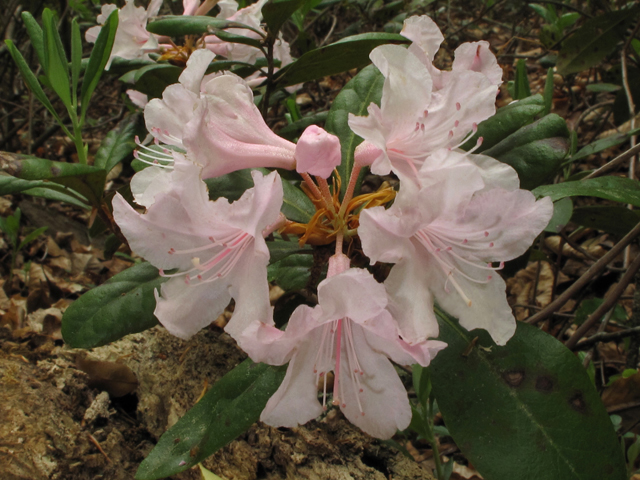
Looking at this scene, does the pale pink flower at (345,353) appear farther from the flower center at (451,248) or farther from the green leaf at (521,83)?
the green leaf at (521,83)

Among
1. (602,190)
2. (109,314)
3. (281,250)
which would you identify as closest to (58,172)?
(109,314)

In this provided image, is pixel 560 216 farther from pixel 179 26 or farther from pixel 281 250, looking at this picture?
pixel 179 26

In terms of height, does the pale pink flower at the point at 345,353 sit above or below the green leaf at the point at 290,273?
above

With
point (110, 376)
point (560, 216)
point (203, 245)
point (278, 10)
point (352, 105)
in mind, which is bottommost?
point (110, 376)

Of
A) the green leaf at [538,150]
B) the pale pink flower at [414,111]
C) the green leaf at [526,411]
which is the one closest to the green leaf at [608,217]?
the green leaf at [538,150]

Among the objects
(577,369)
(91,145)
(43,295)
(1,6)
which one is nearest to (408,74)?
(577,369)

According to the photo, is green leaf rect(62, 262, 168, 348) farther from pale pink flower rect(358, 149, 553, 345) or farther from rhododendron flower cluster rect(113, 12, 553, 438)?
pale pink flower rect(358, 149, 553, 345)

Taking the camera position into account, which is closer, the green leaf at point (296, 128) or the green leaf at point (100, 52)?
the green leaf at point (100, 52)

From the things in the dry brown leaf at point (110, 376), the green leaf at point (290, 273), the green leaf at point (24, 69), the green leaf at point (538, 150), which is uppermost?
the green leaf at point (24, 69)
